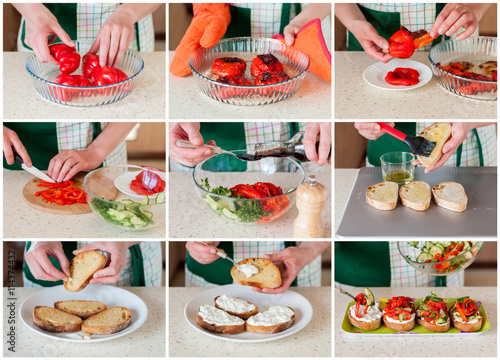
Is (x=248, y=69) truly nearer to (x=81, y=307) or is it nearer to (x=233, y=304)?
(x=233, y=304)

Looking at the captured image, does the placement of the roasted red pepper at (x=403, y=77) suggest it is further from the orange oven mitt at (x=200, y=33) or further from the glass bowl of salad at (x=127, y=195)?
the glass bowl of salad at (x=127, y=195)

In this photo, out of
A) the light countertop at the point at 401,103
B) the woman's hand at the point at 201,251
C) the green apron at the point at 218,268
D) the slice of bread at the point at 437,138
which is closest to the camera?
the light countertop at the point at 401,103

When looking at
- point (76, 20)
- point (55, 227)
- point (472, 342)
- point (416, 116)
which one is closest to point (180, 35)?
point (76, 20)

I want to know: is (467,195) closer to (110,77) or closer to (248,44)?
(248,44)

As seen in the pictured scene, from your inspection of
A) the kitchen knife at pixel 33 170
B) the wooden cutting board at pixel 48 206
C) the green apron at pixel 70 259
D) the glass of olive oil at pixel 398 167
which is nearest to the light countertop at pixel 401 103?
the glass of olive oil at pixel 398 167

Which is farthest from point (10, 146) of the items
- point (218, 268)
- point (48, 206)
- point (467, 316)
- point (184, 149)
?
point (467, 316)
